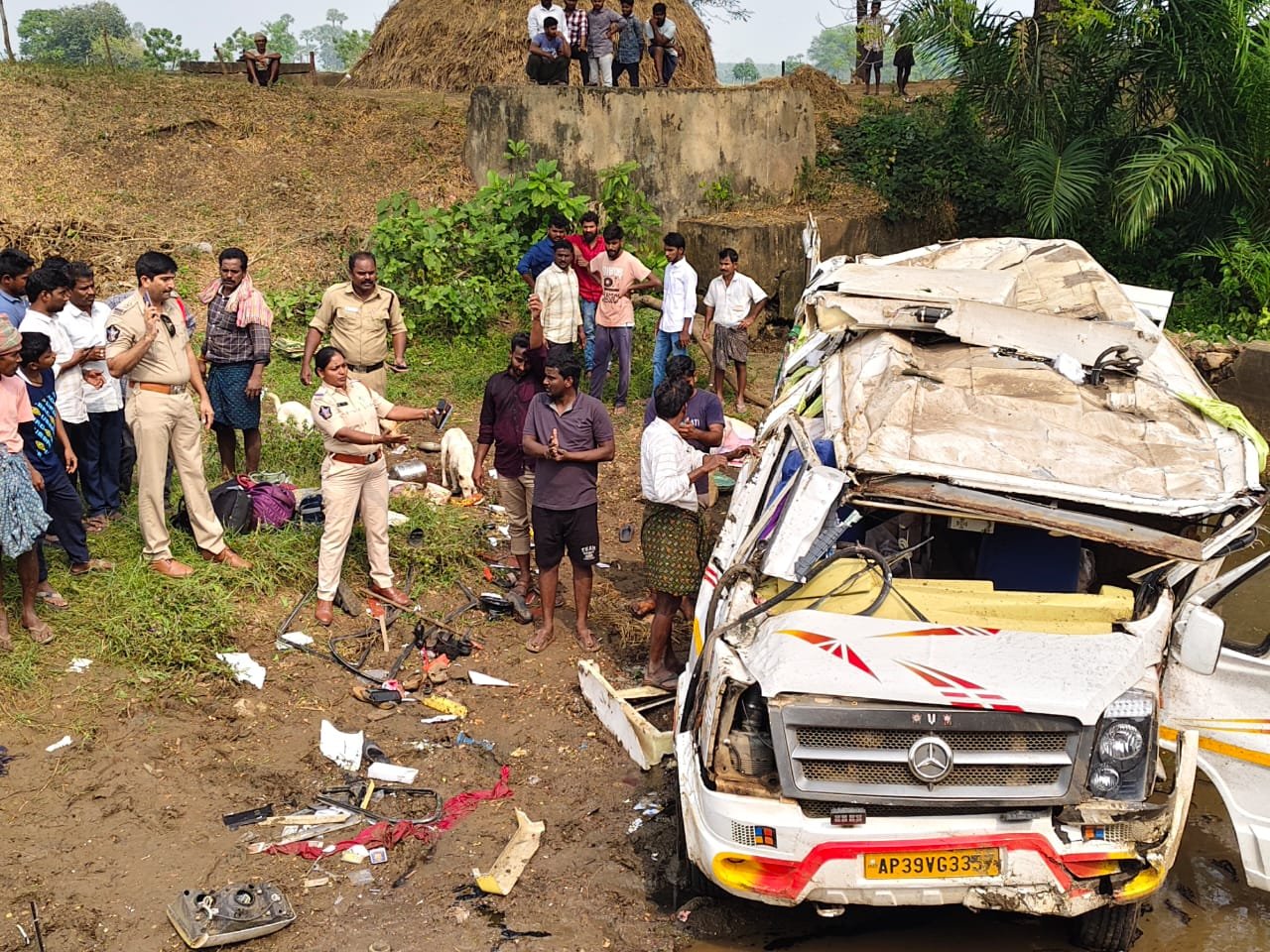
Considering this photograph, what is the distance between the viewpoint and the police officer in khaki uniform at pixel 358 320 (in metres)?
8.30

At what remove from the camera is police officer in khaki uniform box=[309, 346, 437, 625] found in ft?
22.4

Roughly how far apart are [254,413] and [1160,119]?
36.2 feet

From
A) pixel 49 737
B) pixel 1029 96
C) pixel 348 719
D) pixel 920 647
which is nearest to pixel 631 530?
pixel 348 719

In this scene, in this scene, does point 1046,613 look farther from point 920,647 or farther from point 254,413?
point 254,413

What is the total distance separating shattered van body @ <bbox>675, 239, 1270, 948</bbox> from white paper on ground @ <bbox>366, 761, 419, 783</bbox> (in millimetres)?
1755

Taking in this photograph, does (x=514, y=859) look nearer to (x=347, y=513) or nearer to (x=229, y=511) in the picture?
(x=347, y=513)

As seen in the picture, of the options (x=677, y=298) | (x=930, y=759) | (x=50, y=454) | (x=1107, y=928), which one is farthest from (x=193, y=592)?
(x=677, y=298)

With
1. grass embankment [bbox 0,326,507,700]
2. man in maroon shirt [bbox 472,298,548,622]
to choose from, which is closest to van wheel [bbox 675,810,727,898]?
man in maroon shirt [bbox 472,298,548,622]

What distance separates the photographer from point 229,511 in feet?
25.5

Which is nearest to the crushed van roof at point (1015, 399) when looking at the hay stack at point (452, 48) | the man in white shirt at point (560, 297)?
the man in white shirt at point (560, 297)

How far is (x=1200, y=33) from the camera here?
12.7m

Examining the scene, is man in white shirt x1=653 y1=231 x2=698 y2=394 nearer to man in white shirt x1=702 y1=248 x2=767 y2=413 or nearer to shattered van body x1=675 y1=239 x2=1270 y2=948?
man in white shirt x1=702 y1=248 x2=767 y2=413

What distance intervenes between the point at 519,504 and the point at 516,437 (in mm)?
439

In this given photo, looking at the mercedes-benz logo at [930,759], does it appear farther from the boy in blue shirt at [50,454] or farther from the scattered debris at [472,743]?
the boy in blue shirt at [50,454]
